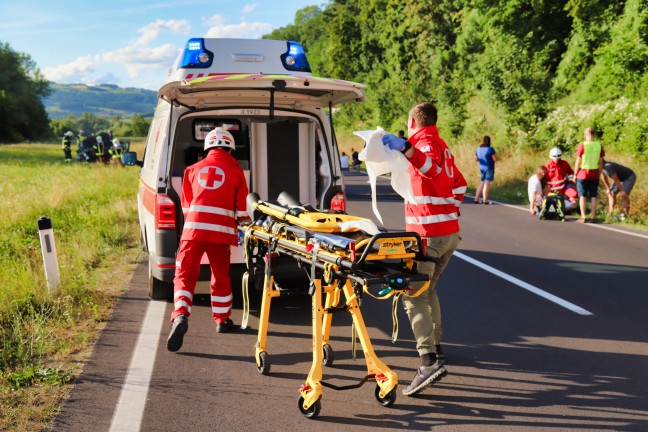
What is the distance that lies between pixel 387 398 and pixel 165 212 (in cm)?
314

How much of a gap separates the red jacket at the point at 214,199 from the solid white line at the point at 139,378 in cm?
98

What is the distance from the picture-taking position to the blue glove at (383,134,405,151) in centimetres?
458

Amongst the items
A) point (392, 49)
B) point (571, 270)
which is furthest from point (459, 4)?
point (571, 270)

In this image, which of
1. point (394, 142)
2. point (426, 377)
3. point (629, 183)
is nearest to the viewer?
point (394, 142)

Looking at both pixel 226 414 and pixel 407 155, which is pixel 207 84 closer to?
pixel 407 155

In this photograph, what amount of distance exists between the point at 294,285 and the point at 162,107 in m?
2.76

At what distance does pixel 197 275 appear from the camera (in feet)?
20.4

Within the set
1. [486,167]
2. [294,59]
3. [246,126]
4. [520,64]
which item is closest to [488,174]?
[486,167]

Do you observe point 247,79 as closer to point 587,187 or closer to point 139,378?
point 139,378

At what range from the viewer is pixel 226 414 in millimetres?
4570

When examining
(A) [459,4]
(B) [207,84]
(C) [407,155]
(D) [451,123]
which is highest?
(A) [459,4]

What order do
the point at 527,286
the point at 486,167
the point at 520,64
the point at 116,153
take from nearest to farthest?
the point at 527,286
the point at 486,167
the point at 520,64
the point at 116,153

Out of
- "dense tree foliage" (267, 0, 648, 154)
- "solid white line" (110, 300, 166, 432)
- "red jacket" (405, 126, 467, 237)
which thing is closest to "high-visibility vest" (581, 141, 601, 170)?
"dense tree foliage" (267, 0, 648, 154)

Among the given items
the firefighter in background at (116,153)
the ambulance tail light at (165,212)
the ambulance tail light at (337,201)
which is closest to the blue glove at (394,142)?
the ambulance tail light at (337,201)
